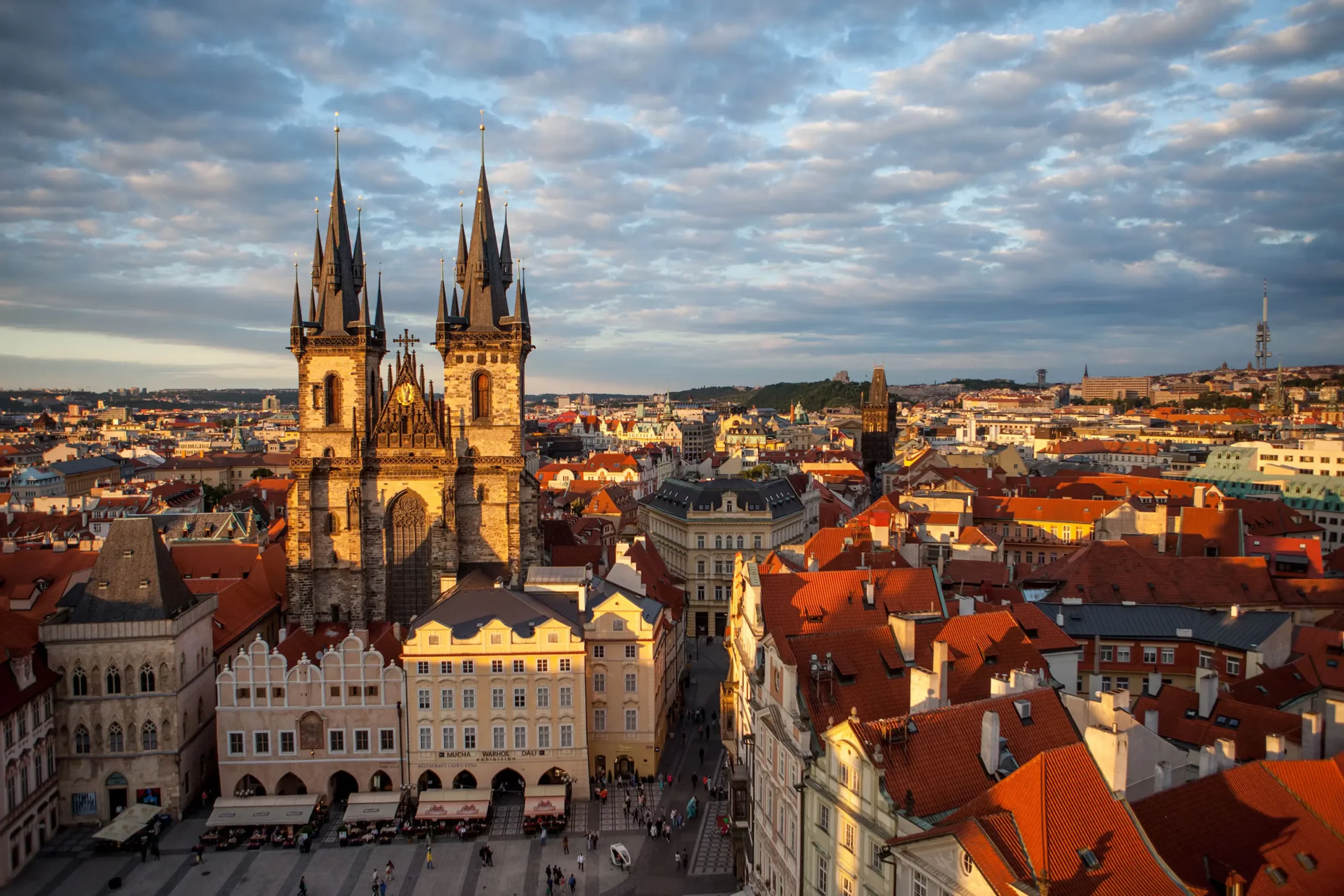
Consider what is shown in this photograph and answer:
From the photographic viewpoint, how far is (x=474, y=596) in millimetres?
52438

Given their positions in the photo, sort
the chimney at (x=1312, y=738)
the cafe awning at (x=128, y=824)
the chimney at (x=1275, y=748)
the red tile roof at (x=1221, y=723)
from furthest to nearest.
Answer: the cafe awning at (x=128, y=824) < the red tile roof at (x=1221, y=723) < the chimney at (x=1312, y=738) < the chimney at (x=1275, y=748)

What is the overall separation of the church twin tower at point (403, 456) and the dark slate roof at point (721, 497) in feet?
72.0

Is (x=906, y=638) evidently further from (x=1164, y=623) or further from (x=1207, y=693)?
(x=1164, y=623)

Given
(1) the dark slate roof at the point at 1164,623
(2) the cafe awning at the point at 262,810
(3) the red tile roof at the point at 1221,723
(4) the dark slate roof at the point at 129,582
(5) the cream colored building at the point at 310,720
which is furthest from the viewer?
(5) the cream colored building at the point at 310,720

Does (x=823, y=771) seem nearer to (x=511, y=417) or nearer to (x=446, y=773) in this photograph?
(x=446, y=773)

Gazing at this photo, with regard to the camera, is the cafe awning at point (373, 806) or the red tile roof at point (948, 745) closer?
the red tile roof at point (948, 745)

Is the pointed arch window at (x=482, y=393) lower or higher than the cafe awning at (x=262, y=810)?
higher

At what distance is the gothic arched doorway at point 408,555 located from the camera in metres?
68.6

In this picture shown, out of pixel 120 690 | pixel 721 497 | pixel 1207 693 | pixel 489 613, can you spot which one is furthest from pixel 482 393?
pixel 1207 693

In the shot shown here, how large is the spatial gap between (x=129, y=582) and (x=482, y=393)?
2652 cm

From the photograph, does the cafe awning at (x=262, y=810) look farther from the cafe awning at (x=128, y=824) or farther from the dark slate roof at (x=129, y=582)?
the dark slate roof at (x=129, y=582)

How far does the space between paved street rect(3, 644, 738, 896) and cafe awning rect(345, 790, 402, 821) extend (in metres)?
1.49

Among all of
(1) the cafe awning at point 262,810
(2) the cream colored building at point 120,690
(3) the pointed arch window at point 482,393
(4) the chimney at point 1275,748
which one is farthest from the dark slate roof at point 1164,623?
(2) the cream colored building at point 120,690

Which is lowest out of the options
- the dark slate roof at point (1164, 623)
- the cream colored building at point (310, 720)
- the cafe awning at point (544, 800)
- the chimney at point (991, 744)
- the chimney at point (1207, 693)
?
the cafe awning at point (544, 800)
